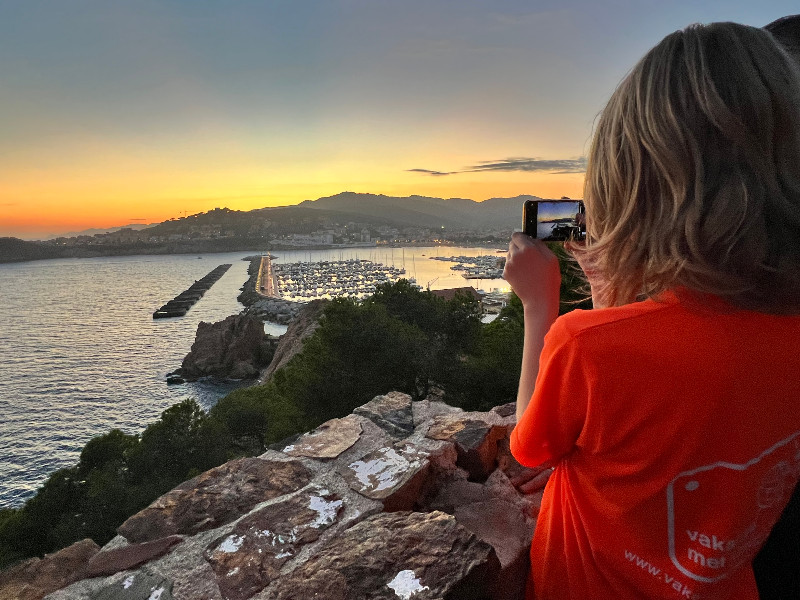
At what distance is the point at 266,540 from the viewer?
1502 mm

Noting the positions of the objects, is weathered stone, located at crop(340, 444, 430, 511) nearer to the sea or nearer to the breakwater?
the sea

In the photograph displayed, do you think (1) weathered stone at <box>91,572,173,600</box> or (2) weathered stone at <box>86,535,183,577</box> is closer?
(1) weathered stone at <box>91,572,173,600</box>

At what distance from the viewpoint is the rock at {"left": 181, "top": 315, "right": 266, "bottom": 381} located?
1184 inches

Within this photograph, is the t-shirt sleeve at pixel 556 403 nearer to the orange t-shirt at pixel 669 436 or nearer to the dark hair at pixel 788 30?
the orange t-shirt at pixel 669 436

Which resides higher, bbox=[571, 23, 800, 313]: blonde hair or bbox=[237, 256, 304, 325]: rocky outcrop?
bbox=[571, 23, 800, 313]: blonde hair

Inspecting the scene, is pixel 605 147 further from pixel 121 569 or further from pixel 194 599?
pixel 121 569

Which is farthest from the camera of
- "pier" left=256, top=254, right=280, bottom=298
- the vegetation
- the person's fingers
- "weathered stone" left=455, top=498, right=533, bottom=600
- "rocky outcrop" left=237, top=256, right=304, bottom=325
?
"pier" left=256, top=254, right=280, bottom=298

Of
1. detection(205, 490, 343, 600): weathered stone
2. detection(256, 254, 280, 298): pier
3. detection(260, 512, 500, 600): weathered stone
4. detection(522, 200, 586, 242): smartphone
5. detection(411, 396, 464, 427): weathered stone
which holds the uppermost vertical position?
detection(522, 200, 586, 242): smartphone

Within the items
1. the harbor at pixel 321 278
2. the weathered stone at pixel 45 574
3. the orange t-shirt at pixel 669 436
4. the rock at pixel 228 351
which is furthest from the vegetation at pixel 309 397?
the harbor at pixel 321 278

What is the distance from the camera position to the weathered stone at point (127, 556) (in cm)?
150

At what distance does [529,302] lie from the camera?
3.55ft

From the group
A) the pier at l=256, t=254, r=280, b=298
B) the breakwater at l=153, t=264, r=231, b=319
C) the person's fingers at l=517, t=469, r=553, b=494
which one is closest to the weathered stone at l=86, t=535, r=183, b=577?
the person's fingers at l=517, t=469, r=553, b=494

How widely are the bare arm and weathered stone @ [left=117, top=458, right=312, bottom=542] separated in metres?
1.14

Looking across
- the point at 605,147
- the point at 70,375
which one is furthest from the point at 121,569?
the point at 70,375
